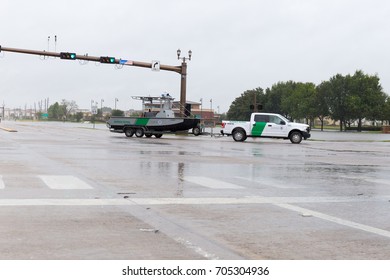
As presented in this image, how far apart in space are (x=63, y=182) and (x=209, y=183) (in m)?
2.99

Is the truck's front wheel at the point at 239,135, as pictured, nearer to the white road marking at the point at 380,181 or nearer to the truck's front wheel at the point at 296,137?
the truck's front wheel at the point at 296,137

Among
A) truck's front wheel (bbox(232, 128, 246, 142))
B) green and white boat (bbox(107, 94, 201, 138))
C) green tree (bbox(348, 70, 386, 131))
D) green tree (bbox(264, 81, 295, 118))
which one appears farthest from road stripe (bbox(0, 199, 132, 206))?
green tree (bbox(264, 81, 295, 118))

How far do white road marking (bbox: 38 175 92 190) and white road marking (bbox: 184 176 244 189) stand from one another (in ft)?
7.76

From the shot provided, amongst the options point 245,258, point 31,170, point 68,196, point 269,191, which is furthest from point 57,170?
point 245,258

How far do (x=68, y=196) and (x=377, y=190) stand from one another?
6.10 meters

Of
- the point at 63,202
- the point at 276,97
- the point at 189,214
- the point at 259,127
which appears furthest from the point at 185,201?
the point at 276,97

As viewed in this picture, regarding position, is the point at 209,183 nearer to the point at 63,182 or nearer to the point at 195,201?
the point at 195,201

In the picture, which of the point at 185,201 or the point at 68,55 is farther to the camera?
the point at 68,55

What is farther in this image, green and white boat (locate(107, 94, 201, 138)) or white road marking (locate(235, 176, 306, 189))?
green and white boat (locate(107, 94, 201, 138))

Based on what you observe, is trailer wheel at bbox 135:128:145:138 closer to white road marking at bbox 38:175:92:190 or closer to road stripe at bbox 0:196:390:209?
white road marking at bbox 38:175:92:190

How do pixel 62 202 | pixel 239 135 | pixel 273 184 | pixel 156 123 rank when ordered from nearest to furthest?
pixel 62 202
pixel 273 184
pixel 239 135
pixel 156 123

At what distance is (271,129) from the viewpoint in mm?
35938

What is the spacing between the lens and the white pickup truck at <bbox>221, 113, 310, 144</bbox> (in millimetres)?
35688

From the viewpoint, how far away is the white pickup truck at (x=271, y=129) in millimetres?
35688
